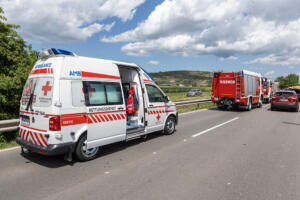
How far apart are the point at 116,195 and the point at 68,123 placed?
72.8 inches

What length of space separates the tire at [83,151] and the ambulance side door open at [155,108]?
2.16m

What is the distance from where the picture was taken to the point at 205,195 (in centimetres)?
332

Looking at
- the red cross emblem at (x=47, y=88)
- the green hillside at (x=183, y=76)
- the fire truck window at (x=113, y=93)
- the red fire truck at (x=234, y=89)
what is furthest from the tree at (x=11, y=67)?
the green hillside at (x=183, y=76)

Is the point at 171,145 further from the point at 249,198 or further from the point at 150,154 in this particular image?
the point at 249,198

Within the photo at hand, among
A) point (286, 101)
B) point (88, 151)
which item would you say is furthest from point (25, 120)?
point (286, 101)

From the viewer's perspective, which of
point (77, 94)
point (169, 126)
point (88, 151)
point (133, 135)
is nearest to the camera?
point (77, 94)

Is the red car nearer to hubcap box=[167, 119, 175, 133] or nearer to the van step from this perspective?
hubcap box=[167, 119, 175, 133]

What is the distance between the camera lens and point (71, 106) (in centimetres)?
435

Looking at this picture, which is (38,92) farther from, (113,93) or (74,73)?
(113,93)

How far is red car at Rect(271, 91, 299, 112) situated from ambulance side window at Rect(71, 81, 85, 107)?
16.0 meters

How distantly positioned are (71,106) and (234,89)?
44.1ft

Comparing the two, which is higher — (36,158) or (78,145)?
(78,145)

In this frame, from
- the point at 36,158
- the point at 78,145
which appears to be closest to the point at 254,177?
the point at 78,145

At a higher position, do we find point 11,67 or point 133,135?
point 11,67
